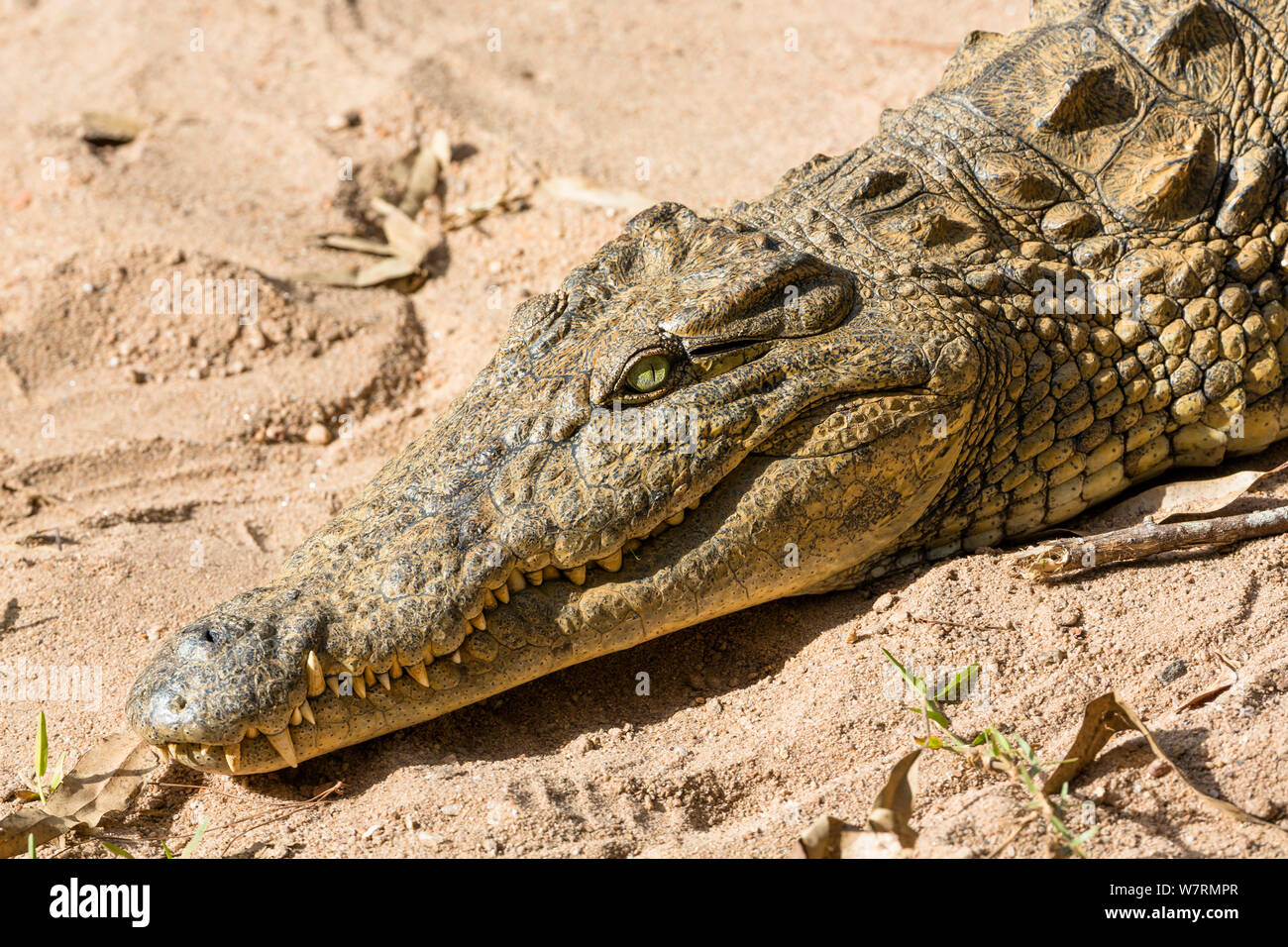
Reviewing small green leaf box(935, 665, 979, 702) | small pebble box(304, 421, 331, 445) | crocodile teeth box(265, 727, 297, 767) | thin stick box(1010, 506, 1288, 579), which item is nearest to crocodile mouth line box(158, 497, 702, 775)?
crocodile teeth box(265, 727, 297, 767)

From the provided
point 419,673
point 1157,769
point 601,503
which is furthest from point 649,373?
point 1157,769

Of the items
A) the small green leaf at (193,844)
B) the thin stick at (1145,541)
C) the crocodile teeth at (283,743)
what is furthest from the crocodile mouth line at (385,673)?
the thin stick at (1145,541)

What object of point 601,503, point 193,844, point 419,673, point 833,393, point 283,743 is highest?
point 833,393

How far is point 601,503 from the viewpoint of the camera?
3.35 meters

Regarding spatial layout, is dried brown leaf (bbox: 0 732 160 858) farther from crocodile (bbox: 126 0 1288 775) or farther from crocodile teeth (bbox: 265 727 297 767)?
crocodile teeth (bbox: 265 727 297 767)

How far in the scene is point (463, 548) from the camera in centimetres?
329

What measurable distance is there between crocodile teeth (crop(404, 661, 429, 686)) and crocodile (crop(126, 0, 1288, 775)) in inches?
0.5

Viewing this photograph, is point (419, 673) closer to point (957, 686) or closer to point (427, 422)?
point (957, 686)

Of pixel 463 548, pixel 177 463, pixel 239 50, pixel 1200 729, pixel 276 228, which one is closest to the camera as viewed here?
pixel 1200 729

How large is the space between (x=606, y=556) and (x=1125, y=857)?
1.54 m

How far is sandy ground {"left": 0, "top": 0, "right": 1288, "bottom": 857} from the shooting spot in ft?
10.3

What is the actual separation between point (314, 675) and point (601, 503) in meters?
0.91

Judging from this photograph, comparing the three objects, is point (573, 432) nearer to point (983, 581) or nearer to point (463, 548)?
point (463, 548)

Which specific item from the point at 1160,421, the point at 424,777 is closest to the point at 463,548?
the point at 424,777
